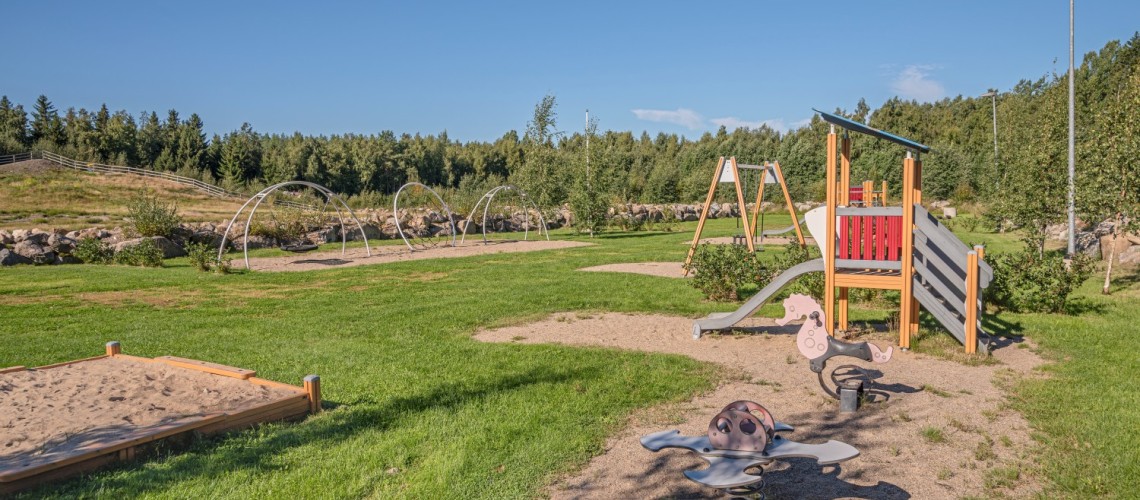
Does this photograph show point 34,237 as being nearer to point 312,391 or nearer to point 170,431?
point 312,391

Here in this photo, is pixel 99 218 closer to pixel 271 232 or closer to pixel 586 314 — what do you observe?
pixel 271 232

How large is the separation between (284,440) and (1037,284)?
31.2 ft

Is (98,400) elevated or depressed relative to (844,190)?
depressed

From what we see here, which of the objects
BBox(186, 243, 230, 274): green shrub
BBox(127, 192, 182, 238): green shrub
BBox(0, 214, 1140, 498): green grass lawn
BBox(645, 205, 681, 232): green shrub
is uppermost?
BBox(127, 192, 182, 238): green shrub

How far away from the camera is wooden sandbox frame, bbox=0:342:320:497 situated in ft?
11.9

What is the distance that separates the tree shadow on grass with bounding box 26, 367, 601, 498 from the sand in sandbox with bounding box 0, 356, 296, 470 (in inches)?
15.4

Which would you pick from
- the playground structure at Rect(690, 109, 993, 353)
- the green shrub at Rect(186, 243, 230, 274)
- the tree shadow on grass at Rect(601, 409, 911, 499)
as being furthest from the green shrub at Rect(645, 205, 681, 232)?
the tree shadow on grass at Rect(601, 409, 911, 499)

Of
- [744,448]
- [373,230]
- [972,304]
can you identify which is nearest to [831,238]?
[972,304]

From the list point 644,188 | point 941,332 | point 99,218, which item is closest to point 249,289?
point 941,332

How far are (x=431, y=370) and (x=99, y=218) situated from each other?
26940 millimetres

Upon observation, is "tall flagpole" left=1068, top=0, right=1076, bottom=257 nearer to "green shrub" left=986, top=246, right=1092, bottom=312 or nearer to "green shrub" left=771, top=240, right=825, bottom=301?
"green shrub" left=986, top=246, right=1092, bottom=312

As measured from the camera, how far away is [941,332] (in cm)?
802

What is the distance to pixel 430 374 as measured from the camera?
6281 mm

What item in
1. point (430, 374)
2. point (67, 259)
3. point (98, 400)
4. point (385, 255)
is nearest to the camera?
point (98, 400)
